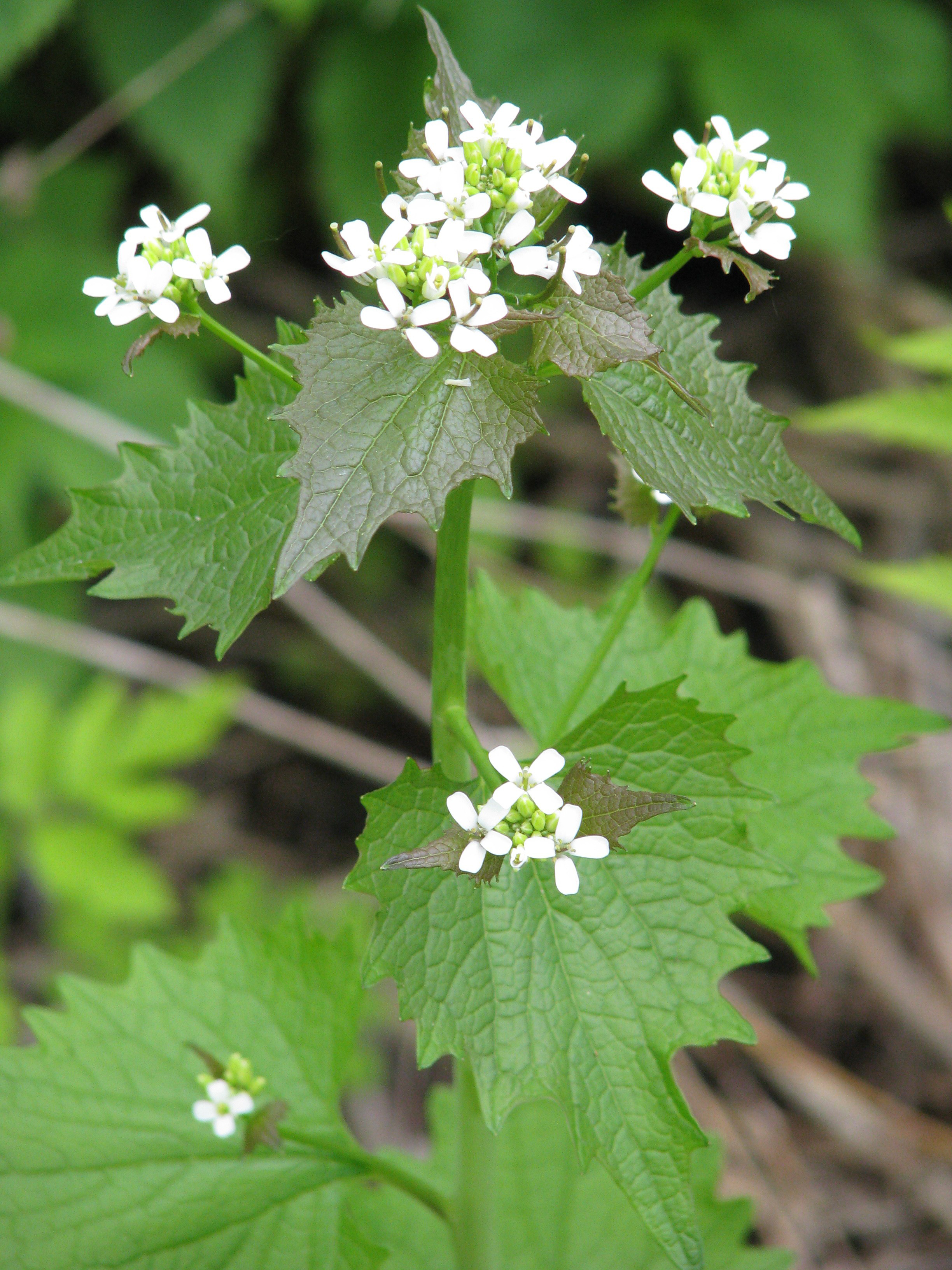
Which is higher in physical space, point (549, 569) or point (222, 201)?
point (222, 201)

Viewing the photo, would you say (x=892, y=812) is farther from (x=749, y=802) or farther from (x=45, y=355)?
(x=45, y=355)

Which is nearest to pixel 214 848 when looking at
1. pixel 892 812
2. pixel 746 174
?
pixel 892 812

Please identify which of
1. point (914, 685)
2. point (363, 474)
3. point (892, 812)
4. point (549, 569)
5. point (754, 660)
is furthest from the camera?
point (549, 569)

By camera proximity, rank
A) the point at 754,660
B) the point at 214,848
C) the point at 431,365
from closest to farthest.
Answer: the point at 431,365 < the point at 754,660 < the point at 214,848

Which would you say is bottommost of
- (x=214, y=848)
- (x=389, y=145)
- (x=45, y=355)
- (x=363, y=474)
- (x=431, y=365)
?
(x=363, y=474)

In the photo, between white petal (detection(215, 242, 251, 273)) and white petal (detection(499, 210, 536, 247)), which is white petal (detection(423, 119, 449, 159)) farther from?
white petal (detection(215, 242, 251, 273))

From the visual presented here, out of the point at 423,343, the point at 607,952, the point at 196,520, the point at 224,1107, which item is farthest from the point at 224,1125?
the point at 423,343
